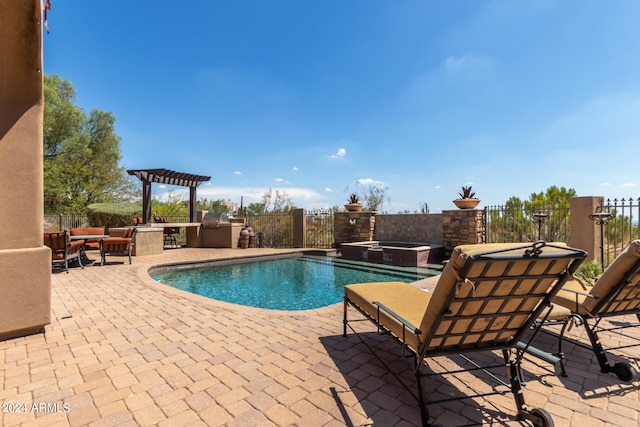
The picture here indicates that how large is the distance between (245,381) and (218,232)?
35.0 ft

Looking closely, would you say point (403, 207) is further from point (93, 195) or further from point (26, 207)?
point (93, 195)

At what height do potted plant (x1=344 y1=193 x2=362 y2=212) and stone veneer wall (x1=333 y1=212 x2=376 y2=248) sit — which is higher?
potted plant (x1=344 y1=193 x2=362 y2=212)

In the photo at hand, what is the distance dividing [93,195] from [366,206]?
21.1 m

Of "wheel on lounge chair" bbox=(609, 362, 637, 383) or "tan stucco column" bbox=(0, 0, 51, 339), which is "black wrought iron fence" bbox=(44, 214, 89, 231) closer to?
"tan stucco column" bbox=(0, 0, 51, 339)

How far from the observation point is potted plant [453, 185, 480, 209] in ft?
31.0

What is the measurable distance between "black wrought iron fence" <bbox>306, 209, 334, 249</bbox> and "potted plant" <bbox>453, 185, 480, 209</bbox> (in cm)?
541

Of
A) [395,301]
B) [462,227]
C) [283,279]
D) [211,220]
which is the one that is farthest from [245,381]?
[211,220]

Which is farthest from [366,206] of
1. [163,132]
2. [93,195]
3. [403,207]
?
[93,195]

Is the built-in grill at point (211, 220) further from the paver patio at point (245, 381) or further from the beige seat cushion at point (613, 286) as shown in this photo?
the beige seat cushion at point (613, 286)

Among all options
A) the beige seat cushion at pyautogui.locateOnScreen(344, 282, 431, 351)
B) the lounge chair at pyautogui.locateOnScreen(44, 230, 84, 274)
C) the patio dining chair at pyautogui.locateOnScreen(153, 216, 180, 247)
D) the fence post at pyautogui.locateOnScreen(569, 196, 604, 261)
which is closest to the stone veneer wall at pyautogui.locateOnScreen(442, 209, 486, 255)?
the fence post at pyautogui.locateOnScreen(569, 196, 604, 261)

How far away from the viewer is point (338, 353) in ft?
8.49

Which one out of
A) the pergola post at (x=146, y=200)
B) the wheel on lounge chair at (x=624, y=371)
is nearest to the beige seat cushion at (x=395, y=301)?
the wheel on lounge chair at (x=624, y=371)

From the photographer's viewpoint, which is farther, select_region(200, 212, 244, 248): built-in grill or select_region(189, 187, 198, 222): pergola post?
select_region(189, 187, 198, 222): pergola post

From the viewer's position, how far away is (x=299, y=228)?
12305mm
